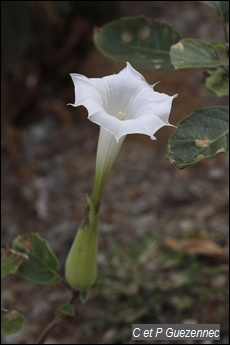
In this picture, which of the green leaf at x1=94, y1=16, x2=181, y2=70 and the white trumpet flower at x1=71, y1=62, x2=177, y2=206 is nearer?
the white trumpet flower at x1=71, y1=62, x2=177, y2=206

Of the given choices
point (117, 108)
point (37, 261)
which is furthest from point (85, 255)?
point (117, 108)

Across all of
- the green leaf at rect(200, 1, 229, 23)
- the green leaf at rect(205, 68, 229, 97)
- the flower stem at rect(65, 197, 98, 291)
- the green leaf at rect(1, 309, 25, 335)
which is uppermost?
the green leaf at rect(200, 1, 229, 23)

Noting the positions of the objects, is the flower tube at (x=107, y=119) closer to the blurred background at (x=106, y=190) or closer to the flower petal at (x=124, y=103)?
the flower petal at (x=124, y=103)

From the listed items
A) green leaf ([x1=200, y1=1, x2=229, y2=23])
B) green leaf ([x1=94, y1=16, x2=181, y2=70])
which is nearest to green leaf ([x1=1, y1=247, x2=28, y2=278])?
green leaf ([x1=94, y1=16, x2=181, y2=70])

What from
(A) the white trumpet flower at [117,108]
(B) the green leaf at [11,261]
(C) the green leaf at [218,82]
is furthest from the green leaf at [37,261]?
(C) the green leaf at [218,82]

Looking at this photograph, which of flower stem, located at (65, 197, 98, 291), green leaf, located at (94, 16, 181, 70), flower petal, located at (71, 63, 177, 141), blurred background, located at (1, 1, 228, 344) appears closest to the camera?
flower petal, located at (71, 63, 177, 141)

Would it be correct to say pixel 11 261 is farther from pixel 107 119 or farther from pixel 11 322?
pixel 107 119

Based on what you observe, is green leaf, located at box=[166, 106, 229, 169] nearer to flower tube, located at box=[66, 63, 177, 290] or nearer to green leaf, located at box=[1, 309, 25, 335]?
flower tube, located at box=[66, 63, 177, 290]
